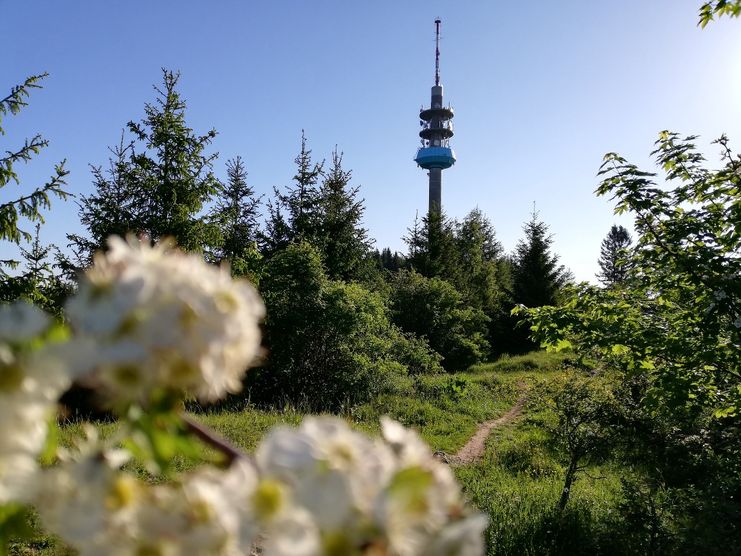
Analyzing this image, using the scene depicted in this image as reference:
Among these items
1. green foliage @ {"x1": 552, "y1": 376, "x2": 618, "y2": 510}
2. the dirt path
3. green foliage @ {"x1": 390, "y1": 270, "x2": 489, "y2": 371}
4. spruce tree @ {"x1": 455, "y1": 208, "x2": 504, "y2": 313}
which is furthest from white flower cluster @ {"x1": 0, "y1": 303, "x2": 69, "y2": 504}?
spruce tree @ {"x1": 455, "y1": 208, "x2": 504, "y2": 313}

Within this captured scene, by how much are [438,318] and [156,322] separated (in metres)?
17.9

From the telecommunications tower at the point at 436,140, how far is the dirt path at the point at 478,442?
128 ft

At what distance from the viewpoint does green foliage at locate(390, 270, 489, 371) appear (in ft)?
59.8

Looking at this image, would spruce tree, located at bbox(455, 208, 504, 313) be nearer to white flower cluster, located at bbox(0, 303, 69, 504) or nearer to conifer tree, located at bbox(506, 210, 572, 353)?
conifer tree, located at bbox(506, 210, 572, 353)

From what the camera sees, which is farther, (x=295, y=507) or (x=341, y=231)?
(x=341, y=231)

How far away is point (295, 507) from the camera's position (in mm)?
546

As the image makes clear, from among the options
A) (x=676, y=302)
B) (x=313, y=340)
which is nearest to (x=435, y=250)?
(x=313, y=340)

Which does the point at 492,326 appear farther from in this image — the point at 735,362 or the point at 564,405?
the point at 735,362

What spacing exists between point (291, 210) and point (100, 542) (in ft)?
54.8

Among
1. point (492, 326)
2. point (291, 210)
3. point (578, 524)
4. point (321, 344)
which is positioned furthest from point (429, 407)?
point (492, 326)

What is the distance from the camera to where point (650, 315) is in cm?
479

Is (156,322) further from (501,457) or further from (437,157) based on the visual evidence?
(437,157)

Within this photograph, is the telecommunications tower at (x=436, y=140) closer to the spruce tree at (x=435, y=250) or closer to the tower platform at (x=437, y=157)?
the tower platform at (x=437, y=157)

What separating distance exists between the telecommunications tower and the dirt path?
38.9 m
